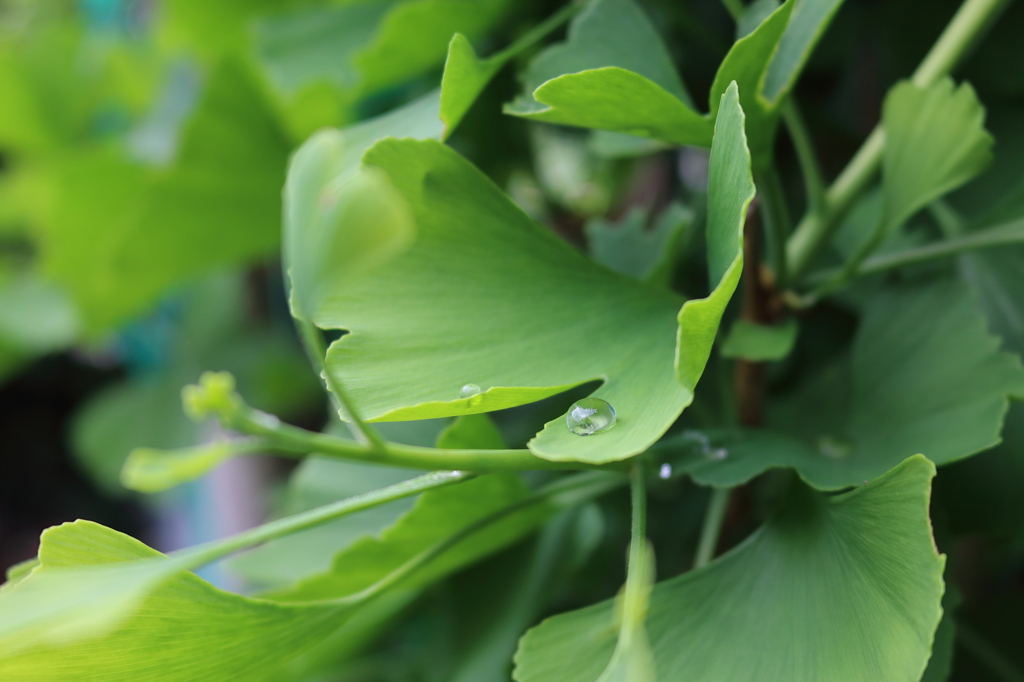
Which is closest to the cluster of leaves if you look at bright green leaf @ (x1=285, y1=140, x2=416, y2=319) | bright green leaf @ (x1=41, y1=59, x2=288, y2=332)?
bright green leaf @ (x1=285, y1=140, x2=416, y2=319)

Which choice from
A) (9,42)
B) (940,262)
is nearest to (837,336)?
(940,262)

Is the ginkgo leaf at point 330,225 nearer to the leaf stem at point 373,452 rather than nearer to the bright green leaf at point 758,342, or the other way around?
→ the leaf stem at point 373,452

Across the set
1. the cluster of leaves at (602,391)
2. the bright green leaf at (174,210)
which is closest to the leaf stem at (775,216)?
the cluster of leaves at (602,391)

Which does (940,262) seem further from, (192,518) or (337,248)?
(192,518)

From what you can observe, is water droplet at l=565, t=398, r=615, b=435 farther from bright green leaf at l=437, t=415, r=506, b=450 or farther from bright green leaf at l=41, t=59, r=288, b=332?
bright green leaf at l=41, t=59, r=288, b=332

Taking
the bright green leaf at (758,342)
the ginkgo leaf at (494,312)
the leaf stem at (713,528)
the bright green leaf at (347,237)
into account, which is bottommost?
the leaf stem at (713,528)

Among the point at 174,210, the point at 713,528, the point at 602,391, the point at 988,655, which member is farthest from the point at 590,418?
the point at 174,210
